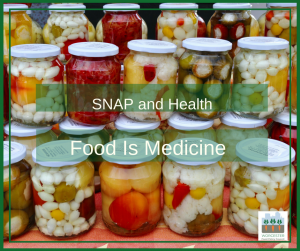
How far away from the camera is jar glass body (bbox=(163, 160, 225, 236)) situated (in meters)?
1.14

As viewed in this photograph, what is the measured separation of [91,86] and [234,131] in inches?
24.3

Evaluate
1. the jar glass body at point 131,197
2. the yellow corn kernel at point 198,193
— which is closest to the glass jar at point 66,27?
the jar glass body at point 131,197

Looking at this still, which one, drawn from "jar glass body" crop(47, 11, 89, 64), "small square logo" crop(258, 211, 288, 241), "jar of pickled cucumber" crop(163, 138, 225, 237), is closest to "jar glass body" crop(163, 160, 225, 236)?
"jar of pickled cucumber" crop(163, 138, 225, 237)

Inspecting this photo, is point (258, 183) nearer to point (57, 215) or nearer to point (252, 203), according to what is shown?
point (252, 203)

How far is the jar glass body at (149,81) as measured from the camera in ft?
4.01

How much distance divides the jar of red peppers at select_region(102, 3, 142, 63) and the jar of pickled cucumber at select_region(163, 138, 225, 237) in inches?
21.1

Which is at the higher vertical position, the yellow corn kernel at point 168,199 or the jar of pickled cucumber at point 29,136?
the jar of pickled cucumber at point 29,136

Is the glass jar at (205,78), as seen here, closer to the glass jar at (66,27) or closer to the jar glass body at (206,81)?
the jar glass body at (206,81)

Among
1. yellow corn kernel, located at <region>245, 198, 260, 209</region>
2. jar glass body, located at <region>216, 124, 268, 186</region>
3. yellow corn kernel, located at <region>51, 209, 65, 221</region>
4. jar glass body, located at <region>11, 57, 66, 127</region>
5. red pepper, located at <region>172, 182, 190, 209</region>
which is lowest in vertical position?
yellow corn kernel, located at <region>51, 209, 65, 221</region>

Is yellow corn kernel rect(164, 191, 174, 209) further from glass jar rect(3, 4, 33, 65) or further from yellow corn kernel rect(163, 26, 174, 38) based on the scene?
glass jar rect(3, 4, 33, 65)

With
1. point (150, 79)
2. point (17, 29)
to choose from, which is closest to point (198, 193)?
point (150, 79)

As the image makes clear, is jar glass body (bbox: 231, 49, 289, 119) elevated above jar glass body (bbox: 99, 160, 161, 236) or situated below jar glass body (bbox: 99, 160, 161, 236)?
above

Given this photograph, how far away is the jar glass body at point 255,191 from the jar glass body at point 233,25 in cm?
60

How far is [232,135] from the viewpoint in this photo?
4.67 ft
